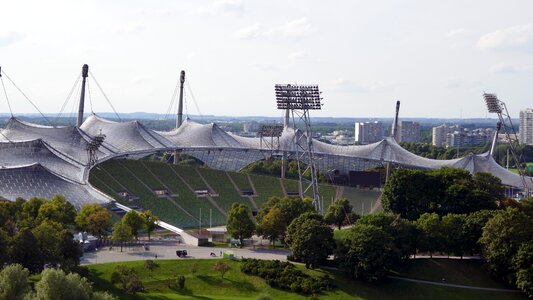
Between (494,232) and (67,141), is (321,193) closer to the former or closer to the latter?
(67,141)

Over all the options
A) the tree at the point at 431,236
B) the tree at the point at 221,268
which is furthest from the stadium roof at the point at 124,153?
the tree at the point at 431,236

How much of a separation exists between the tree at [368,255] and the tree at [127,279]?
45.0ft

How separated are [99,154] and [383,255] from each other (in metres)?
41.1

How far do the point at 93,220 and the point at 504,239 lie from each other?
2961 centimetres

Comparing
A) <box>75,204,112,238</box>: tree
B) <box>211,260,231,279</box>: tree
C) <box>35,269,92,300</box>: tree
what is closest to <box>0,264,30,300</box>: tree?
<box>35,269,92,300</box>: tree

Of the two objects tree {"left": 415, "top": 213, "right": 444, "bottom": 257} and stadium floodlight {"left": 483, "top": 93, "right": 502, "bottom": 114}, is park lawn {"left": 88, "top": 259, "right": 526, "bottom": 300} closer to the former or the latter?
tree {"left": 415, "top": 213, "right": 444, "bottom": 257}

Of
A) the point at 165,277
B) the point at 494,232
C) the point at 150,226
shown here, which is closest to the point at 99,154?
the point at 150,226

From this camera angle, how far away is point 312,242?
1882 inches

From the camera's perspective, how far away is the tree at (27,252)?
41.3 metres

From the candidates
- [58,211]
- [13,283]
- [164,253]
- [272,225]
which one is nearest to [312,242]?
[272,225]

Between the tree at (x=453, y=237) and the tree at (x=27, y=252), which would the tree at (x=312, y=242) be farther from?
the tree at (x=27, y=252)

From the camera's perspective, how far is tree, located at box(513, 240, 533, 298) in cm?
4484

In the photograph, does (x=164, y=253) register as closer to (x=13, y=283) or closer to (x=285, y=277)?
(x=285, y=277)

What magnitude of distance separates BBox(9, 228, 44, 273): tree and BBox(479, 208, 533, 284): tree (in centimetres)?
2916
